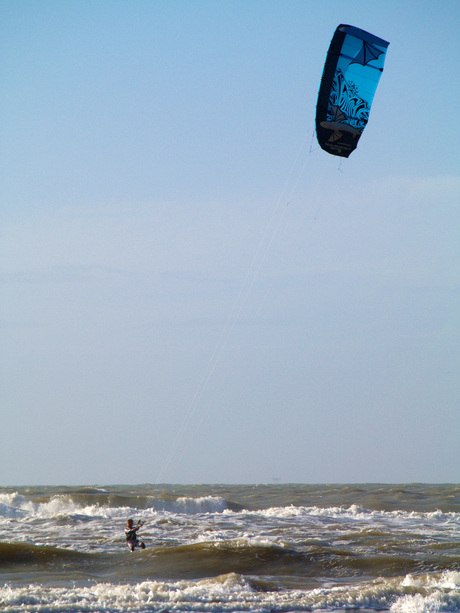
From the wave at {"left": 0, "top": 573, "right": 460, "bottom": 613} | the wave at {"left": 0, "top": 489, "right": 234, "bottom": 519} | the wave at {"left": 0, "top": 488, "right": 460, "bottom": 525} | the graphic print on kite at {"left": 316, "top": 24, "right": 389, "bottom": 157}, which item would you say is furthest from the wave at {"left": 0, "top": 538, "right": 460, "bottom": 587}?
the wave at {"left": 0, "top": 489, "right": 234, "bottom": 519}

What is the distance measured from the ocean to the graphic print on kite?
788cm

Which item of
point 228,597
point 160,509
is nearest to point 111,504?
point 160,509

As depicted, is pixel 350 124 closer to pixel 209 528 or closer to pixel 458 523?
pixel 209 528

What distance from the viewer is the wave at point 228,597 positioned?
803 centimetres

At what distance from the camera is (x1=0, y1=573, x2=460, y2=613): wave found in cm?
803

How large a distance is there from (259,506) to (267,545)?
11294 mm

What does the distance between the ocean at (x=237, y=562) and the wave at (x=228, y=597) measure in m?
0.01

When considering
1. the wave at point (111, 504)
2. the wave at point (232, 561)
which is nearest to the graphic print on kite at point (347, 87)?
the wave at point (232, 561)

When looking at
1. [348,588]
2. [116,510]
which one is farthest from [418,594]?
[116,510]

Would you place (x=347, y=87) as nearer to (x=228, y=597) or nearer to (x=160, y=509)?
(x=228, y=597)

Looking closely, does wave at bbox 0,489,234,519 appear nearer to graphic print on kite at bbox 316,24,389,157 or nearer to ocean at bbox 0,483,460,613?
ocean at bbox 0,483,460,613

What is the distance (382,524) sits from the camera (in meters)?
17.2

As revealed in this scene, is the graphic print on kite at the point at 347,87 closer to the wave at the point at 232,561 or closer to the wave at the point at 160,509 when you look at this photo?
the wave at the point at 232,561

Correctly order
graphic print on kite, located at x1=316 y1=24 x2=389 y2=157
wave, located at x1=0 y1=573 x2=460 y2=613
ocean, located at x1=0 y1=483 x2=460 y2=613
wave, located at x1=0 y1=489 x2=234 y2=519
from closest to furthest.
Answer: wave, located at x1=0 y1=573 x2=460 y2=613
ocean, located at x1=0 y1=483 x2=460 y2=613
graphic print on kite, located at x1=316 y1=24 x2=389 y2=157
wave, located at x1=0 y1=489 x2=234 y2=519
